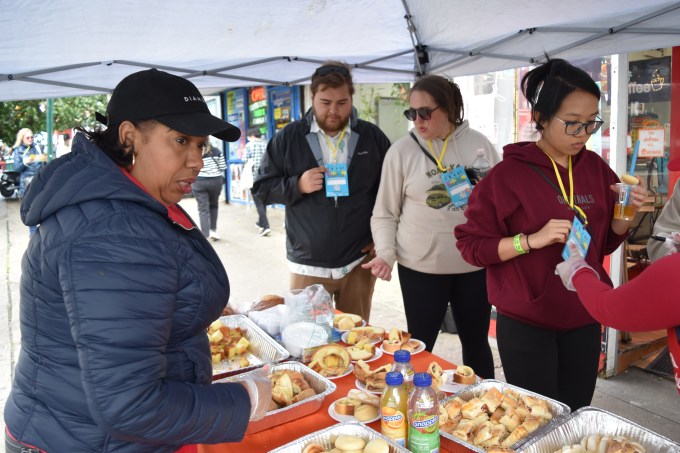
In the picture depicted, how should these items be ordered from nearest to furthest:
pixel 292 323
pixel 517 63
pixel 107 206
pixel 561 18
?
pixel 107 206 < pixel 292 323 < pixel 561 18 < pixel 517 63

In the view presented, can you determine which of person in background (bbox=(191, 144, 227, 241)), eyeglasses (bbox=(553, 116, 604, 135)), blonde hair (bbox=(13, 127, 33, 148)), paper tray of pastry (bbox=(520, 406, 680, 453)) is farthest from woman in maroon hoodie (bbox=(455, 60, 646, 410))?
blonde hair (bbox=(13, 127, 33, 148))

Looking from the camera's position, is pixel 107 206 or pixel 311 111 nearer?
pixel 107 206

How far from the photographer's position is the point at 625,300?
1.39 meters

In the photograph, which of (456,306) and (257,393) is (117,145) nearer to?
(257,393)

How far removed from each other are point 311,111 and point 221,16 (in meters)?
0.73

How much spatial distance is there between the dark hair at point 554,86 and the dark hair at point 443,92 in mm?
704

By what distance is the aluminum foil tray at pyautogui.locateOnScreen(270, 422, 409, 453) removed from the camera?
5.04 ft

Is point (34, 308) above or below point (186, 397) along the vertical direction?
above

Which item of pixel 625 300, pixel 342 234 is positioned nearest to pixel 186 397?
pixel 625 300

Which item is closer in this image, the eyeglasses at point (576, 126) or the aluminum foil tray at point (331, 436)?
the aluminum foil tray at point (331, 436)

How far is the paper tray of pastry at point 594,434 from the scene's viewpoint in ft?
5.02

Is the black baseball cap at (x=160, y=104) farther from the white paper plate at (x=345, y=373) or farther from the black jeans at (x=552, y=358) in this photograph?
the black jeans at (x=552, y=358)

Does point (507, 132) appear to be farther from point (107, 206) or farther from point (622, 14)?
point (107, 206)

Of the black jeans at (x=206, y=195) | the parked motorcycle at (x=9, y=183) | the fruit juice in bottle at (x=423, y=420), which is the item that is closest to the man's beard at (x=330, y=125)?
the fruit juice in bottle at (x=423, y=420)
